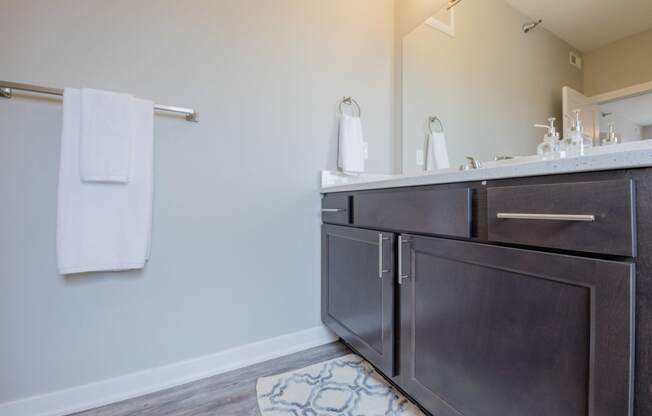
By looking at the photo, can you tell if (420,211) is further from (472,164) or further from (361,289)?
(361,289)

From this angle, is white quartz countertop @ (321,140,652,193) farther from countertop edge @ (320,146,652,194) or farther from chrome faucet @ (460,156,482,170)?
chrome faucet @ (460,156,482,170)

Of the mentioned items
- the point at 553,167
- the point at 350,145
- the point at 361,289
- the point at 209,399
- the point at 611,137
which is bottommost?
the point at 209,399

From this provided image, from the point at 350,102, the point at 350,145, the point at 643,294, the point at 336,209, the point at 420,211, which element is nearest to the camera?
the point at 643,294

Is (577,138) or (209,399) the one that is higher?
(577,138)

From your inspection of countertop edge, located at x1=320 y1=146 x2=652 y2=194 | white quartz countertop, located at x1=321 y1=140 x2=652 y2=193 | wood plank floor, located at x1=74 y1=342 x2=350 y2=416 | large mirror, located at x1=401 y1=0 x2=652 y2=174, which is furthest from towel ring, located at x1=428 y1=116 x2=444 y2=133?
wood plank floor, located at x1=74 y1=342 x2=350 y2=416

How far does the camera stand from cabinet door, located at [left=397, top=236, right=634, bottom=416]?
1.77 ft

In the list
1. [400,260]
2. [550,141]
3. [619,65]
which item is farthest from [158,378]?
[619,65]

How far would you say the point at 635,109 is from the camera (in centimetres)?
95

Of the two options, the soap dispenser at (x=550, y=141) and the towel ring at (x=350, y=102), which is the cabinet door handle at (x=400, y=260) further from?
the towel ring at (x=350, y=102)

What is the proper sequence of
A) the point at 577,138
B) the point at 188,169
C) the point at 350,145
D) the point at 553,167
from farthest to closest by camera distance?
the point at 350,145 < the point at 188,169 < the point at 577,138 < the point at 553,167

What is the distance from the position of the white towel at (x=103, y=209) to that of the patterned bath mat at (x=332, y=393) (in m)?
0.77

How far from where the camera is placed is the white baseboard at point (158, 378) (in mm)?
1080

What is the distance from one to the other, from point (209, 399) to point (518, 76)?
1.99 m

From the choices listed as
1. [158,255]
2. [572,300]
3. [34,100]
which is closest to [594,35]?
[572,300]
